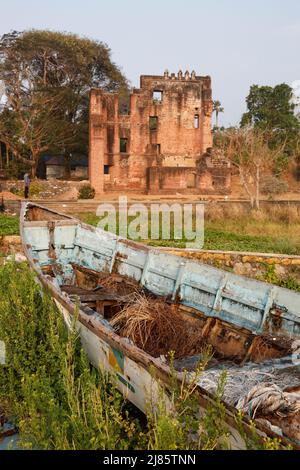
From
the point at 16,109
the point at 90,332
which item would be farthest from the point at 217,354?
the point at 16,109

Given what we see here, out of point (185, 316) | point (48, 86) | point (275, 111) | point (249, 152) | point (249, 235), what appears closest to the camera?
point (185, 316)

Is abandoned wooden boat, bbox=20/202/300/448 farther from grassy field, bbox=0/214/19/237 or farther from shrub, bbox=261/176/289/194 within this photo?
shrub, bbox=261/176/289/194

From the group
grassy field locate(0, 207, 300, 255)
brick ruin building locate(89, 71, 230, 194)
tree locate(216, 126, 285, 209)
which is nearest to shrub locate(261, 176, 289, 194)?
tree locate(216, 126, 285, 209)

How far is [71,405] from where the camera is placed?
168 inches

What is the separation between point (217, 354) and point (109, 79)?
1501 inches

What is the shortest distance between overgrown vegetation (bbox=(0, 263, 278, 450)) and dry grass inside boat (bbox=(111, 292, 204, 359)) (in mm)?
832

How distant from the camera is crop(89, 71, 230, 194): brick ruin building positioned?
32.8m

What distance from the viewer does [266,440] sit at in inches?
124

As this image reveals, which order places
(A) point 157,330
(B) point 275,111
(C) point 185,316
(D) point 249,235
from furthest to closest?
(B) point 275,111, (D) point 249,235, (C) point 185,316, (A) point 157,330

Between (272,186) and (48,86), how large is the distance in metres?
18.3

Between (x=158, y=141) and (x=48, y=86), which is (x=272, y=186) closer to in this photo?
(x=158, y=141)

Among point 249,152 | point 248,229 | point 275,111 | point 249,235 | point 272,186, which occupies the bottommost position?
point 249,235

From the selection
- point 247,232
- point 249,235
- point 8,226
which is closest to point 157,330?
point 249,235

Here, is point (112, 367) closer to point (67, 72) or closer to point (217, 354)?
point (217, 354)
